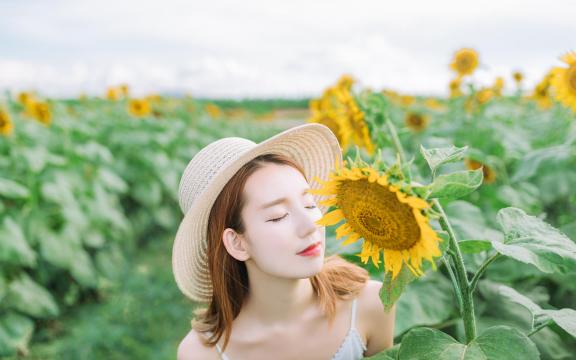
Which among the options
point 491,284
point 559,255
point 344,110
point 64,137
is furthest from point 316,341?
point 64,137

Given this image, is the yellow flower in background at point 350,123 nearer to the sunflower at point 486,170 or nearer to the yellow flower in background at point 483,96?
the sunflower at point 486,170

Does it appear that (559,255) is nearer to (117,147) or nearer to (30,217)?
(30,217)

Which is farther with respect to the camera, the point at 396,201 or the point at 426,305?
the point at 426,305

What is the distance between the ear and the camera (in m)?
1.41

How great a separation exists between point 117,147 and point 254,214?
461cm

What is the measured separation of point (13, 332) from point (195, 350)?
2044mm

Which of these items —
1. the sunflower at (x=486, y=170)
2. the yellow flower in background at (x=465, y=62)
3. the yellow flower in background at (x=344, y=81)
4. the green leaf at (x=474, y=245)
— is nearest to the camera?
the green leaf at (x=474, y=245)

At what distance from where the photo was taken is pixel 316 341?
1.50 m

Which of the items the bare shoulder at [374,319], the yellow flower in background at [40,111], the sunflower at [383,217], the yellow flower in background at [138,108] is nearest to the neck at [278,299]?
the bare shoulder at [374,319]

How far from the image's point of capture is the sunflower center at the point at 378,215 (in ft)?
3.23

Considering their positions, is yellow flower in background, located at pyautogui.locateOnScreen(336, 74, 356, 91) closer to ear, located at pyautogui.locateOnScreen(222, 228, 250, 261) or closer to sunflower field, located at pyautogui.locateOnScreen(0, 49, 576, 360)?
sunflower field, located at pyautogui.locateOnScreen(0, 49, 576, 360)

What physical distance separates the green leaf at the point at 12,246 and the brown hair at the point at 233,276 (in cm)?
195

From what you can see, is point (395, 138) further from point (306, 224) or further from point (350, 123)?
point (306, 224)

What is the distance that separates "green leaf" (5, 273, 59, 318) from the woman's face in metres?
2.36
